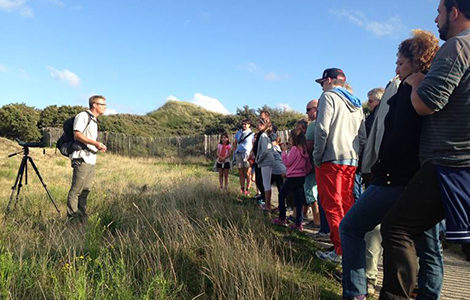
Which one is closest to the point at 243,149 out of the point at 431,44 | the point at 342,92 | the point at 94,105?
the point at 94,105

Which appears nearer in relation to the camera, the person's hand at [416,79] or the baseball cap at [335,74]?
the person's hand at [416,79]

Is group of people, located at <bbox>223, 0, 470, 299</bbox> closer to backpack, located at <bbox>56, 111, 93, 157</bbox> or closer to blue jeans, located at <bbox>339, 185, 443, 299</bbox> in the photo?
blue jeans, located at <bbox>339, 185, 443, 299</bbox>

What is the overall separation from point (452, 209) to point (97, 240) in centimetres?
326

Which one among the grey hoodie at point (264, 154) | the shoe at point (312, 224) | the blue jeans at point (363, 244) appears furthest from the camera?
the grey hoodie at point (264, 154)

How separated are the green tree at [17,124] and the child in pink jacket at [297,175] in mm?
28172

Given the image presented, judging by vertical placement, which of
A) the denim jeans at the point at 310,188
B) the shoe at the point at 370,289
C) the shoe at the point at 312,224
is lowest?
the shoe at the point at 312,224

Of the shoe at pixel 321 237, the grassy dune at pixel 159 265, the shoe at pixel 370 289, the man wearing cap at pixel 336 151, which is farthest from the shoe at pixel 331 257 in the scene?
the shoe at pixel 321 237

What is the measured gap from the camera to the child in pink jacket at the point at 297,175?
204 inches

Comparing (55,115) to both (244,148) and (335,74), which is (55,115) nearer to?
(244,148)

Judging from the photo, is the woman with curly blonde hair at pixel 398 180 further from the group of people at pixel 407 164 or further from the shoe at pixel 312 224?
the shoe at pixel 312 224

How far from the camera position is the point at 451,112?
183 centimetres

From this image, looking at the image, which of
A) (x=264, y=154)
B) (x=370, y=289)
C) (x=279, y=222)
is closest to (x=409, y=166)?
(x=370, y=289)

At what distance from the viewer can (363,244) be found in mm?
2527

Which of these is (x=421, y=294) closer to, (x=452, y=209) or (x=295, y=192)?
(x=452, y=209)
